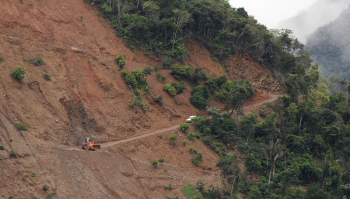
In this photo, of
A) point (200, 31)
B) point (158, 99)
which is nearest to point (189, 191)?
point (158, 99)

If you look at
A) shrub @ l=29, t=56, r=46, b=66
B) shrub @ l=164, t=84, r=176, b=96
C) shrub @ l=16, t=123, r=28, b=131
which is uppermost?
shrub @ l=164, t=84, r=176, b=96

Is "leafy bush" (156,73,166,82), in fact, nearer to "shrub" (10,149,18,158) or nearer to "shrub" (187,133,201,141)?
"shrub" (187,133,201,141)

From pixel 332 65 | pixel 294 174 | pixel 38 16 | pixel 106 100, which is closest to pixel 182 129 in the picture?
pixel 106 100

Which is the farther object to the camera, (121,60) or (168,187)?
(121,60)

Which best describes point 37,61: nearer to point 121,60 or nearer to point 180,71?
point 121,60

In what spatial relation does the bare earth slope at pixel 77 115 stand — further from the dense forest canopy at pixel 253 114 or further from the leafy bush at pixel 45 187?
the dense forest canopy at pixel 253 114

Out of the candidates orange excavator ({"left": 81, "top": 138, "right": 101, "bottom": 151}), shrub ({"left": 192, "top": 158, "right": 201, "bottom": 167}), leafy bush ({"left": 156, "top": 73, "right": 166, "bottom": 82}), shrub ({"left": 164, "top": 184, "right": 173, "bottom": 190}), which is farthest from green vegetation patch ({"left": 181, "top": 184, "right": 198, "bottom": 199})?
leafy bush ({"left": 156, "top": 73, "right": 166, "bottom": 82})

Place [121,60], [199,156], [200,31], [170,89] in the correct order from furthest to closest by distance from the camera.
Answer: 1. [200,31]
2. [170,89]
3. [121,60]
4. [199,156]
